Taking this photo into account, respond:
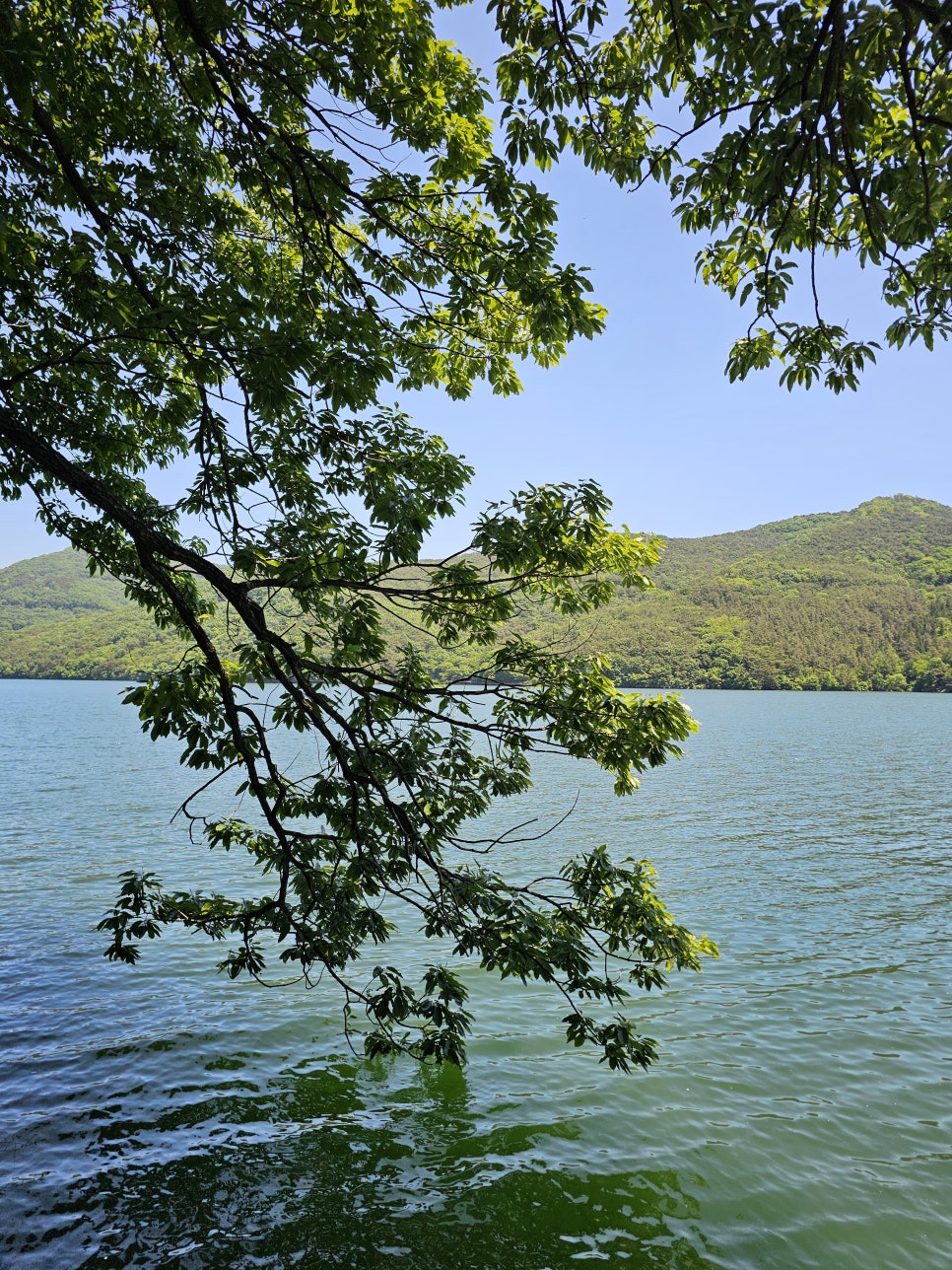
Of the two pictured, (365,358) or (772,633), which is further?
(772,633)

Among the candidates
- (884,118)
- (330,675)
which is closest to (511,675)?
(330,675)

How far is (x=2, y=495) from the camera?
909cm

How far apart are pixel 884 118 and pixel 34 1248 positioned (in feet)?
32.4

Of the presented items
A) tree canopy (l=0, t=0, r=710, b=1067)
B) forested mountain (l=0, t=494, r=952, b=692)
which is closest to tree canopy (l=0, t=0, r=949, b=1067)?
tree canopy (l=0, t=0, r=710, b=1067)

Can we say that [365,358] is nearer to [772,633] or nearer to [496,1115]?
[496,1115]

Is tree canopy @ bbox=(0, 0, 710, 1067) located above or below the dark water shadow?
above

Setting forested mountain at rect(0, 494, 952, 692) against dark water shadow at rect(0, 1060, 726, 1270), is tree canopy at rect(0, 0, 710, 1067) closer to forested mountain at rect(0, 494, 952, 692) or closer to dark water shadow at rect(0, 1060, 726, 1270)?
dark water shadow at rect(0, 1060, 726, 1270)

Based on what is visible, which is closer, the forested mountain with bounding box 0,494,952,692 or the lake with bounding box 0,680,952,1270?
the lake with bounding box 0,680,952,1270

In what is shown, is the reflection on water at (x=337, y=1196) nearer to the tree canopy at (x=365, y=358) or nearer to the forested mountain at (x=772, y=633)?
the tree canopy at (x=365, y=358)

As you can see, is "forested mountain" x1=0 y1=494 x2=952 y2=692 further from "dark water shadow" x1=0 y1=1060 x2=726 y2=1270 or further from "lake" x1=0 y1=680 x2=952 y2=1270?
"dark water shadow" x1=0 y1=1060 x2=726 y2=1270

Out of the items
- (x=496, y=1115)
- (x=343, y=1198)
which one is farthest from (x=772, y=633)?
(x=343, y=1198)

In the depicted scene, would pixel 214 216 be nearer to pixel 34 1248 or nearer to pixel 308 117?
pixel 308 117

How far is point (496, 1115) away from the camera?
8.72 metres

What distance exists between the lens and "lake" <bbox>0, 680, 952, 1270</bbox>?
6574 millimetres
